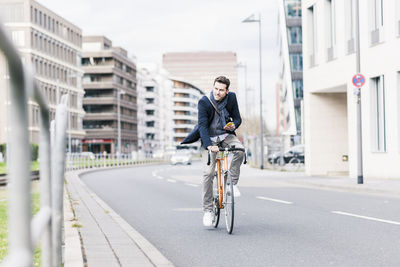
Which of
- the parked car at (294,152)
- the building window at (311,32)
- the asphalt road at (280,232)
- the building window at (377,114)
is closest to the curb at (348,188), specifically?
the asphalt road at (280,232)

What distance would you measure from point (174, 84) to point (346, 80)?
551ft

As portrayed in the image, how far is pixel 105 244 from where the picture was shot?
697 cm

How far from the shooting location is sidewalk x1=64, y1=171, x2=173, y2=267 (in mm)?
5898

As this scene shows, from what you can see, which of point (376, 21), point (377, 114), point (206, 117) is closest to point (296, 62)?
point (376, 21)

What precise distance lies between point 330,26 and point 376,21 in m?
4.63

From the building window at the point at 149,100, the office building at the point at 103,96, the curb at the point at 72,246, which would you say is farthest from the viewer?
the building window at the point at 149,100

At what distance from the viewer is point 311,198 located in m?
14.6

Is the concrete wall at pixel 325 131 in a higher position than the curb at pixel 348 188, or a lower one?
higher

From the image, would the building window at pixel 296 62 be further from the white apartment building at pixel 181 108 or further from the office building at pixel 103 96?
the white apartment building at pixel 181 108

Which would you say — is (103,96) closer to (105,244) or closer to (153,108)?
(153,108)

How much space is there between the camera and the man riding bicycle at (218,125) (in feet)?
26.1

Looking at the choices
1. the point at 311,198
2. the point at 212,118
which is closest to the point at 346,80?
the point at 311,198

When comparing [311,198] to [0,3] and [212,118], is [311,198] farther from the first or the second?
[0,3]

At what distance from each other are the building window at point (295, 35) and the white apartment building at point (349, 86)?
4860 cm
